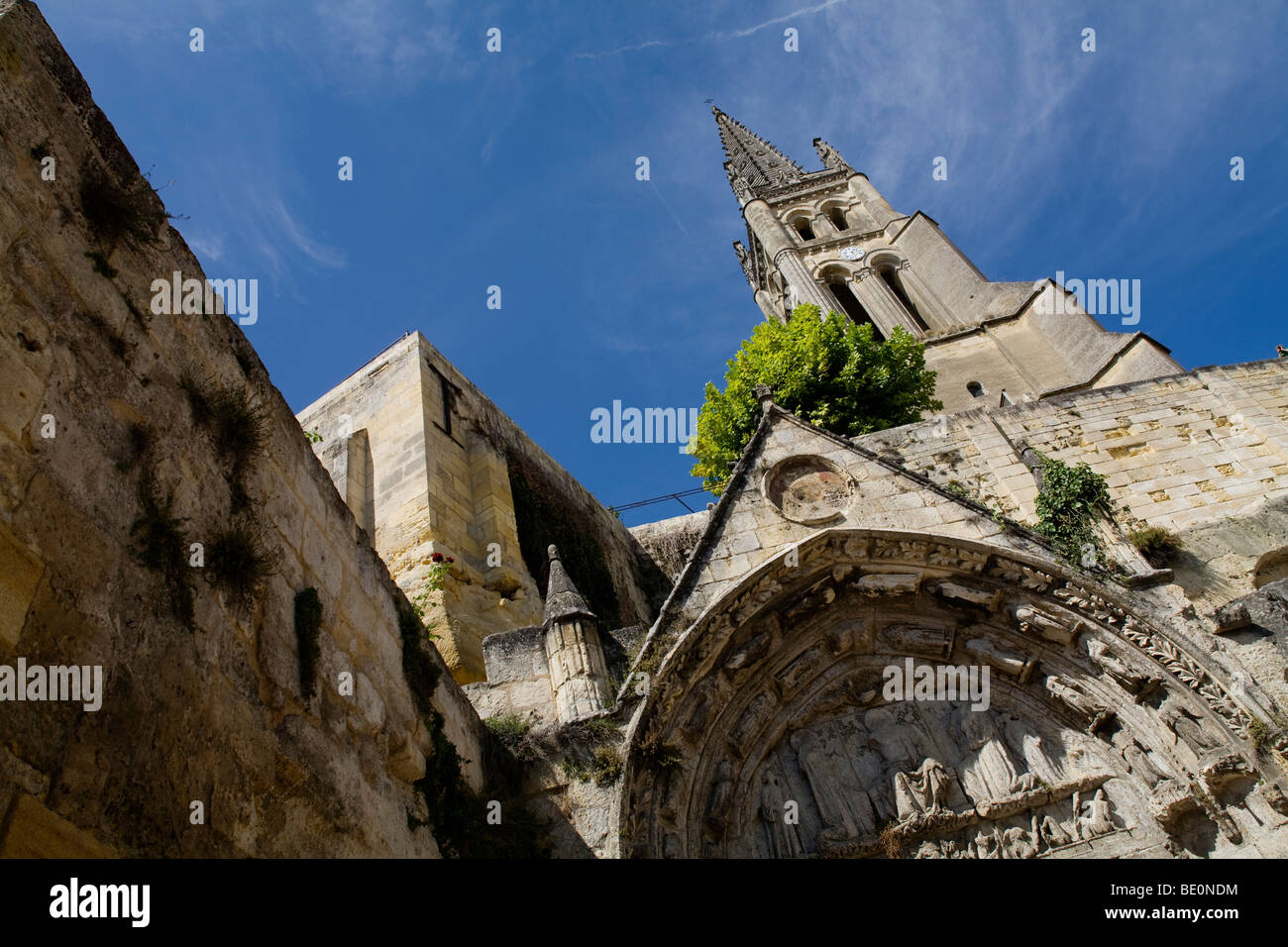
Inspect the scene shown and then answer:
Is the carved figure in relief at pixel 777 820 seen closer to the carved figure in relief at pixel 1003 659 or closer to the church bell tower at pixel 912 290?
the carved figure in relief at pixel 1003 659

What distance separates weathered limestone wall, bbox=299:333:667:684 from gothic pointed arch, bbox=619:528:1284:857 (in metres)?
2.59

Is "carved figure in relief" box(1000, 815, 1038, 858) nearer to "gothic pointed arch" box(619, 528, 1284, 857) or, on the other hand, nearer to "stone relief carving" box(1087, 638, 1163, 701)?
"gothic pointed arch" box(619, 528, 1284, 857)

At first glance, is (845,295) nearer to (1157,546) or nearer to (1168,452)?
(1168,452)

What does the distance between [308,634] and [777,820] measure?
13.9 ft

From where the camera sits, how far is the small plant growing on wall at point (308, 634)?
4.45m

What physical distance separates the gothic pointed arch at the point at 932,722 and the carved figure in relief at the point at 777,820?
0.06 feet

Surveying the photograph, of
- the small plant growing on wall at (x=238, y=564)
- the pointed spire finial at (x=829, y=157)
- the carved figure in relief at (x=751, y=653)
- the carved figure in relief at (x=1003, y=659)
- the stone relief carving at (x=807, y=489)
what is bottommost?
the carved figure in relief at (x=1003, y=659)

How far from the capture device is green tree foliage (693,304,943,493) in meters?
14.9

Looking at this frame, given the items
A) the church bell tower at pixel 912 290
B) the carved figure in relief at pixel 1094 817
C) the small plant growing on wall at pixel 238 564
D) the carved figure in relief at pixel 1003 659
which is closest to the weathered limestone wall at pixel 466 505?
the small plant growing on wall at pixel 238 564

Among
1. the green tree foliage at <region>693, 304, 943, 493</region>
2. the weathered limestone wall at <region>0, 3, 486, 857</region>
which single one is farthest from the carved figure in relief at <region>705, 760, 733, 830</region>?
the green tree foliage at <region>693, 304, 943, 493</region>

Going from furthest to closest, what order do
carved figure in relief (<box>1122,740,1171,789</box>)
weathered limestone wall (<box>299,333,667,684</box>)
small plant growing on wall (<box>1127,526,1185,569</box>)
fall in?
weathered limestone wall (<box>299,333,667,684</box>) < small plant growing on wall (<box>1127,526,1185,569</box>) < carved figure in relief (<box>1122,740,1171,789</box>)

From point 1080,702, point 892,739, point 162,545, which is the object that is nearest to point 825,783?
point 892,739
